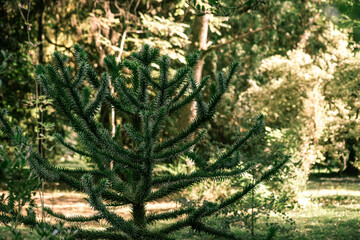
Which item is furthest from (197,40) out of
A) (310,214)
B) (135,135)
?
(135,135)

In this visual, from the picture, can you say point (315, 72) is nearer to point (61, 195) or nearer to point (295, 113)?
point (295, 113)

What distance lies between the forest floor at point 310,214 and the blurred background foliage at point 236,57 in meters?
0.76

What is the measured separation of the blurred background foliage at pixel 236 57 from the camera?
461 inches

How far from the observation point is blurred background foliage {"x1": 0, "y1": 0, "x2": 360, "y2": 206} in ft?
38.4

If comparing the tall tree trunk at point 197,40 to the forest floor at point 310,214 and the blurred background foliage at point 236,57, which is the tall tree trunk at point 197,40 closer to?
the blurred background foliage at point 236,57

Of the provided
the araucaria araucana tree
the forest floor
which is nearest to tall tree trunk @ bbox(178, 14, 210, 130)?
the forest floor

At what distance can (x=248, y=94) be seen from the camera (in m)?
15.9

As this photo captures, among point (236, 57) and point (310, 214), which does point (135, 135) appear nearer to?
point (310, 214)

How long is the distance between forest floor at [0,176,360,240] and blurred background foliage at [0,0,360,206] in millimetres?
760

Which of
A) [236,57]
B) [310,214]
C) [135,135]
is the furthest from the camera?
[236,57]

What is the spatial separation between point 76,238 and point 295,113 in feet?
42.5

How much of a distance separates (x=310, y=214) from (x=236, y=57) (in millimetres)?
9832

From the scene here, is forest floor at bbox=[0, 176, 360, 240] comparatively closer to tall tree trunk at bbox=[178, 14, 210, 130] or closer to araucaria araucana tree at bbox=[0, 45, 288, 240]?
tall tree trunk at bbox=[178, 14, 210, 130]

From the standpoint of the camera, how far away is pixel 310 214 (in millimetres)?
10578
